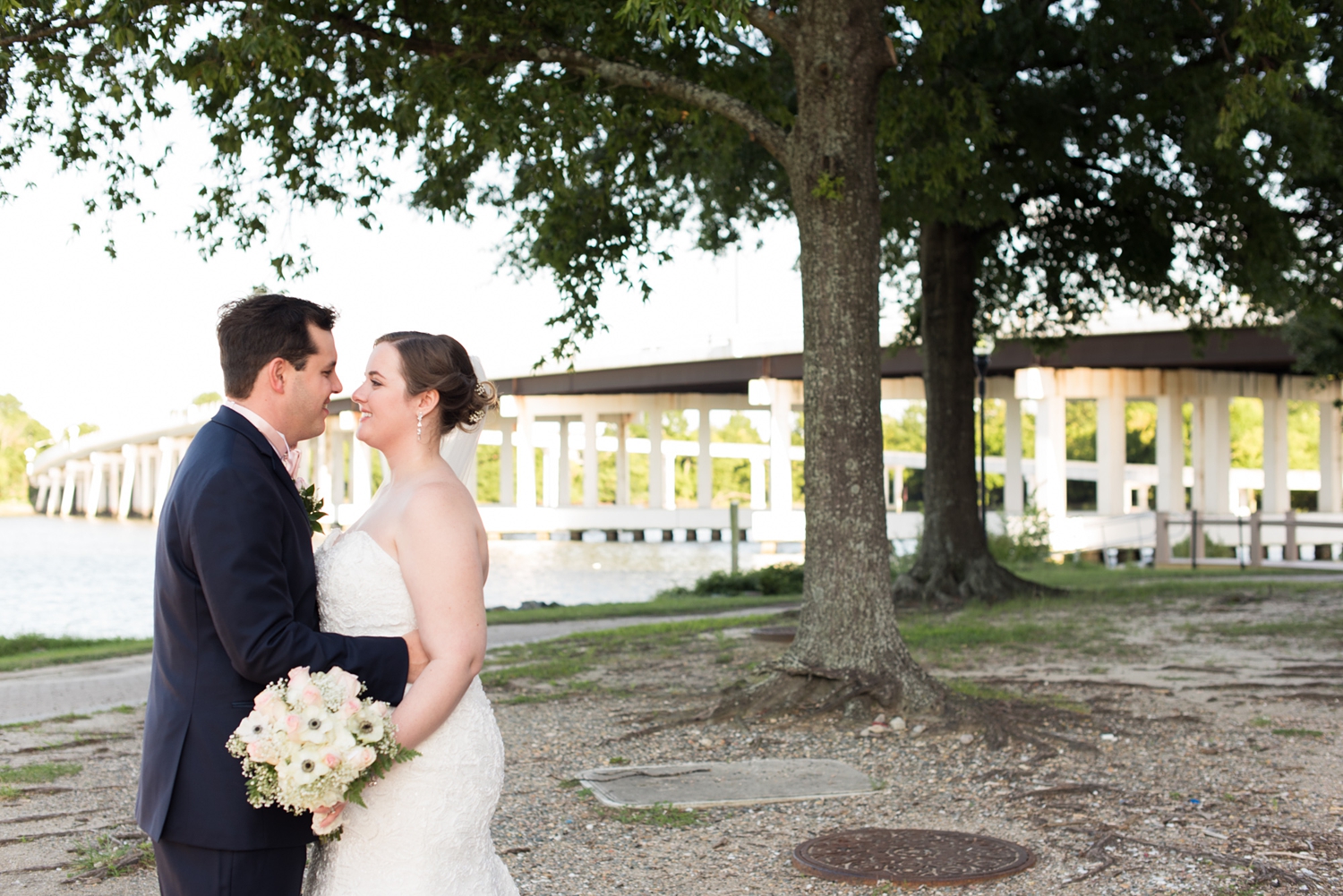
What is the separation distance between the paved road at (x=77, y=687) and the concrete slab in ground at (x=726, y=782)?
5.08 meters

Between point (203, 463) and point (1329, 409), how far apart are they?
54.0m

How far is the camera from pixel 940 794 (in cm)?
648

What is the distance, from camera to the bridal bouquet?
2.57 meters

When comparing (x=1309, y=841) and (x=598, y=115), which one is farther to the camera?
(x=598, y=115)

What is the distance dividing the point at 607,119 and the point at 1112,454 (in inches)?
1543

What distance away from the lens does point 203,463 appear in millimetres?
2684

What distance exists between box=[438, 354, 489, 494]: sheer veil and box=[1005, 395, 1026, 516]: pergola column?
45.1 m

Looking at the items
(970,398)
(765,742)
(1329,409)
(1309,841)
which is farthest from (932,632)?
(1329,409)

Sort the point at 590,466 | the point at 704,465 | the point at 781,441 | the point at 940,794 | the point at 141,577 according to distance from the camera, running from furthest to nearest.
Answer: the point at 590,466
the point at 704,465
the point at 781,441
the point at 141,577
the point at 940,794

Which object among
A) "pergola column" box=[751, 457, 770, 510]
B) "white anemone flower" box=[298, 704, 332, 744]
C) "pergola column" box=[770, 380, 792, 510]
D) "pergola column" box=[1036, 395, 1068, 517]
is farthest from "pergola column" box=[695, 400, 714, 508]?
"white anemone flower" box=[298, 704, 332, 744]

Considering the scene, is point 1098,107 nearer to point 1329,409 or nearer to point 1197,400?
point 1197,400

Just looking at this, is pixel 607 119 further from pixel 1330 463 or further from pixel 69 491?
pixel 69 491

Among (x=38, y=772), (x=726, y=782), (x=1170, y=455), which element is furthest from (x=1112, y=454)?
(x=38, y=772)

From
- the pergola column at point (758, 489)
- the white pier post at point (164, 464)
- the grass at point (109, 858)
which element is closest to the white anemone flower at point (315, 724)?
the grass at point (109, 858)
